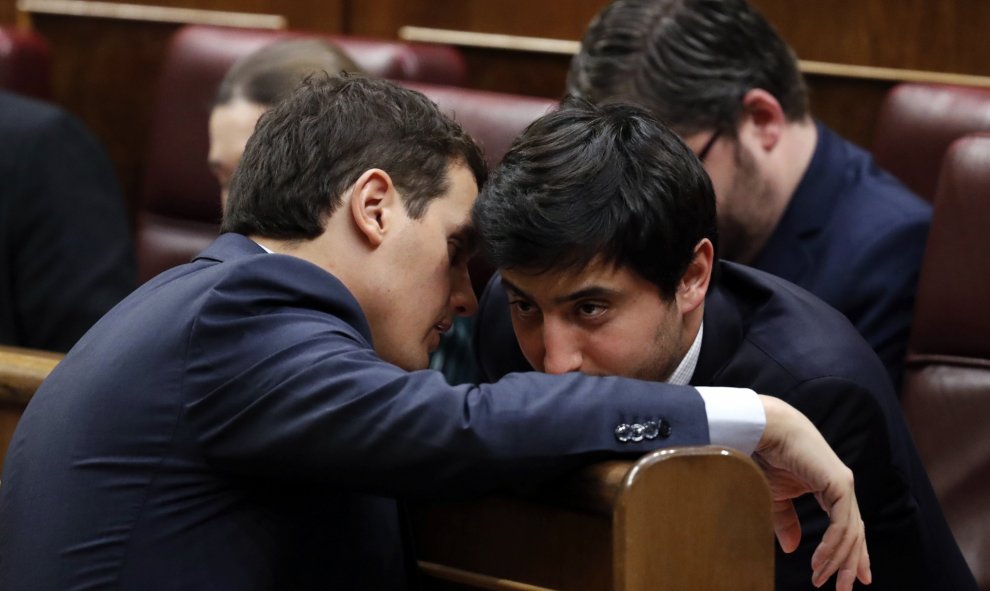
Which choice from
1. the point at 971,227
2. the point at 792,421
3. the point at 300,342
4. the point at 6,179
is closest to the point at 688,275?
the point at 792,421

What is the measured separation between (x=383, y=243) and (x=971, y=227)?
2.12 ft

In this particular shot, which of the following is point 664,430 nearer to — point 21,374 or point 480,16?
point 21,374

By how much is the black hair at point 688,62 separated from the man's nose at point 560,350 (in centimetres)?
57

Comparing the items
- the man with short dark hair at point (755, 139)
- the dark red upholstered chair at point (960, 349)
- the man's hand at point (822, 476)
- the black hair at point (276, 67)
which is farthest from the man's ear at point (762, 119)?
the man's hand at point (822, 476)

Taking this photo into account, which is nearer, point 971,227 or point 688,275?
point 688,275

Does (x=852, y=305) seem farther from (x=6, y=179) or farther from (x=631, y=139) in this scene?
(x=6, y=179)

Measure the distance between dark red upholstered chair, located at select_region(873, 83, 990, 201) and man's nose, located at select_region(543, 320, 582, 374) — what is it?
72 centimetres

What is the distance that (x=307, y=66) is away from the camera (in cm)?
157

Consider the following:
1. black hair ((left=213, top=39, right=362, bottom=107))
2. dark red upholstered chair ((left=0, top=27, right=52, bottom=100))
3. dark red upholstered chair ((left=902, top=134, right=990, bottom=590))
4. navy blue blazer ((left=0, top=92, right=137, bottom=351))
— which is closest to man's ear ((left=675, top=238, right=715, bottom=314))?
dark red upholstered chair ((left=902, top=134, right=990, bottom=590))

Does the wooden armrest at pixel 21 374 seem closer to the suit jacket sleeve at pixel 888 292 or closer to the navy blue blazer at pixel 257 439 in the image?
the navy blue blazer at pixel 257 439

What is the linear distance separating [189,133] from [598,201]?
1.04 meters

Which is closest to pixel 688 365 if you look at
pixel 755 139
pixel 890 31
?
pixel 755 139

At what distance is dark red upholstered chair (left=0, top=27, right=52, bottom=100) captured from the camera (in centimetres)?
189

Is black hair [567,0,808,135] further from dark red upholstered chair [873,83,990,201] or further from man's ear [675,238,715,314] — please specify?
man's ear [675,238,715,314]
